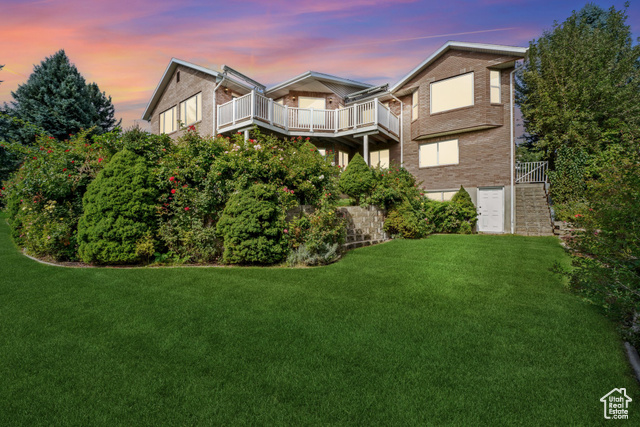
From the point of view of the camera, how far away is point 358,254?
7641 mm

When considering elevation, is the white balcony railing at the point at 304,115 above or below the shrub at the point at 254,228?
above

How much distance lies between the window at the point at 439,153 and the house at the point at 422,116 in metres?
→ 0.05

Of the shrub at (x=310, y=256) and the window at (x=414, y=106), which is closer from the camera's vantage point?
the shrub at (x=310, y=256)

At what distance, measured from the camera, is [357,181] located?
32.1 ft

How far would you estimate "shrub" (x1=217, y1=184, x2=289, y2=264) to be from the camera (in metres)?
6.27

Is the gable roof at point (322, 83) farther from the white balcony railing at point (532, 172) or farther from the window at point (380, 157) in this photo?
the white balcony railing at point (532, 172)

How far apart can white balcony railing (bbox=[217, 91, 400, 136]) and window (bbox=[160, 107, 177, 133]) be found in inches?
224

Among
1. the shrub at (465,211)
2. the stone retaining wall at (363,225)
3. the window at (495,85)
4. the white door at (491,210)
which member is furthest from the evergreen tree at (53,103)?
the white door at (491,210)

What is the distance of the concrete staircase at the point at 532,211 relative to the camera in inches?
481

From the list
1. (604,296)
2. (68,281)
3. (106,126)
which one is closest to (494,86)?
(604,296)

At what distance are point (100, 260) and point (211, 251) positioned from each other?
238 centimetres

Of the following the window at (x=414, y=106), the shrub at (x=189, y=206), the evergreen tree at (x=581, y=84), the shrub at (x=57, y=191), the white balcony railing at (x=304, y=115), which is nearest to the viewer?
the shrub at (x=189, y=206)

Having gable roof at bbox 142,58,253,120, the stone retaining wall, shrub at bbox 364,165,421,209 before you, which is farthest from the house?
the stone retaining wall

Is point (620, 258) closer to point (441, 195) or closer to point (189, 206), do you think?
A: point (189, 206)
